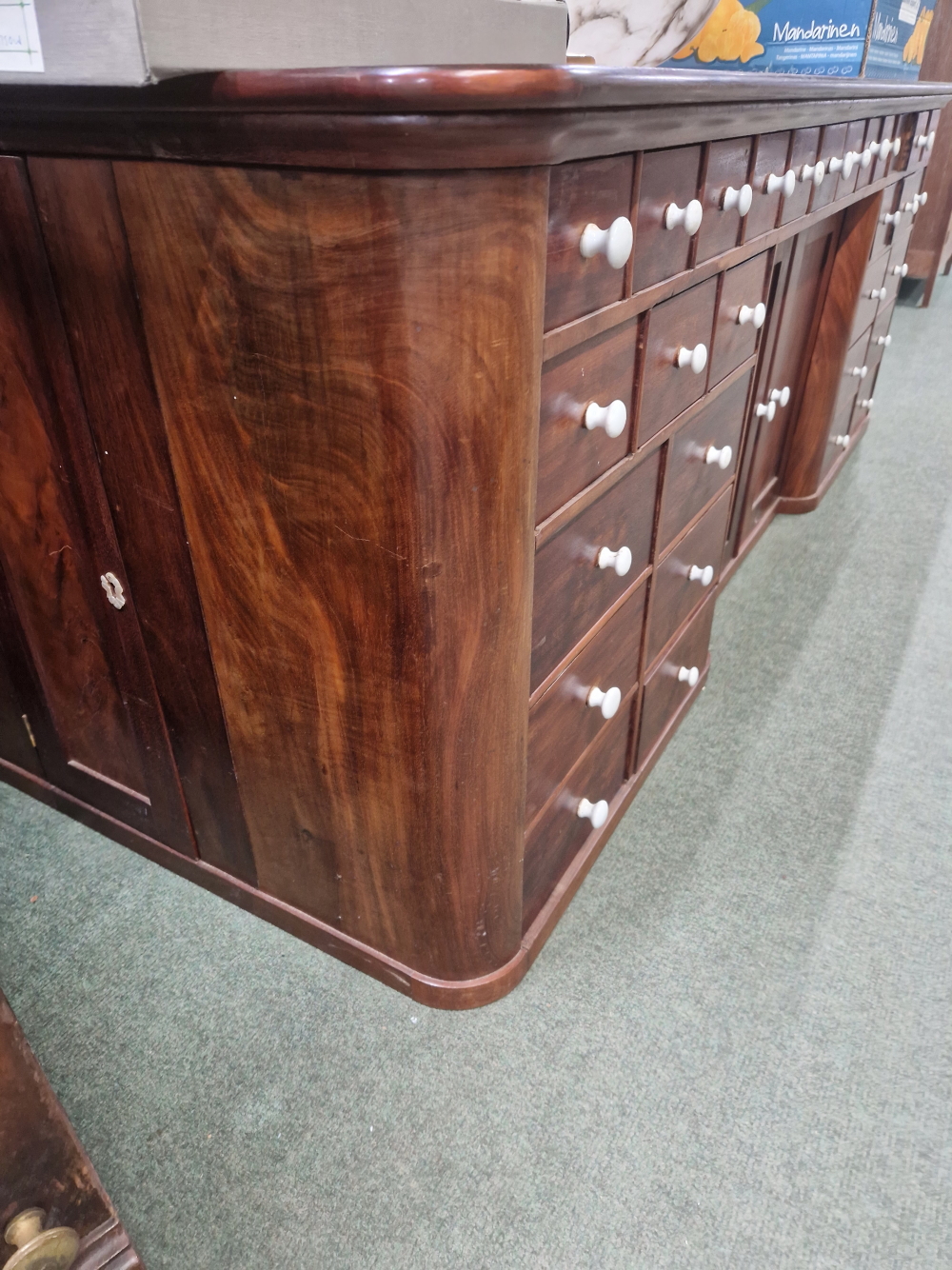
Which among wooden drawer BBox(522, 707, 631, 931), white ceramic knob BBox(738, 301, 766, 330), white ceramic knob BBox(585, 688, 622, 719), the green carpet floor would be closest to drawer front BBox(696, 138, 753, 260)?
white ceramic knob BBox(738, 301, 766, 330)

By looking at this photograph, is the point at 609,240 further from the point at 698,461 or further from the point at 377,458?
the point at 698,461

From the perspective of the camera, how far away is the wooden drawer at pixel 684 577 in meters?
1.20

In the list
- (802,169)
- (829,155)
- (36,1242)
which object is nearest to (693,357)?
(802,169)

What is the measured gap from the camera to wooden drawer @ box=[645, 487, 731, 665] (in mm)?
1203

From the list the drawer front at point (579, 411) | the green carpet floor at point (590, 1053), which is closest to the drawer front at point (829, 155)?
the drawer front at point (579, 411)

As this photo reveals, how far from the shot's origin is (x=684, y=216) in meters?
0.87

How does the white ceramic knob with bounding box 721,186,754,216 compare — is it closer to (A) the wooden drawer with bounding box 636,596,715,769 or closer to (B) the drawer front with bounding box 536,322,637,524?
(B) the drawer front with bounding box 536,322,637,524

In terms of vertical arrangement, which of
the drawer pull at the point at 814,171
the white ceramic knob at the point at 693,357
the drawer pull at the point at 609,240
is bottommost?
the white ceramic knob at the point at 693,357

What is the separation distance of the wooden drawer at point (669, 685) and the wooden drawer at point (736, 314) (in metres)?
0.41

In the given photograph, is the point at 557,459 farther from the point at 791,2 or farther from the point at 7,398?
the point at 791,2

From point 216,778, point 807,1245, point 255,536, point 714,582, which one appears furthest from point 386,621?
point 714,582

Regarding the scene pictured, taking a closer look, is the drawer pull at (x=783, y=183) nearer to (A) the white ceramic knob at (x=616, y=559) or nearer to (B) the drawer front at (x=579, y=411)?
(B) the drawer front at (x=579, y=411)

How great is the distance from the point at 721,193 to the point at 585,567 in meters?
0.45

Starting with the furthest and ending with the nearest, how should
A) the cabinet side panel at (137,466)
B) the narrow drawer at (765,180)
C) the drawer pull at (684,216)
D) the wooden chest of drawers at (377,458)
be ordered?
the narrow drawer at (765,180) < the drawer pull at (684,216) < the cabinet side panel at (137,466) < the wooden chest of drawers at (377,458)
